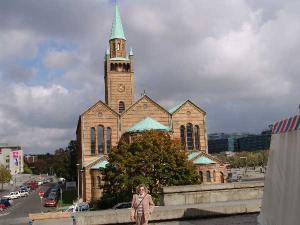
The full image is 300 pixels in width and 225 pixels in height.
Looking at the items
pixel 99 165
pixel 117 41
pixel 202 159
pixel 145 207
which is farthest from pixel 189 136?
pixel 145 207

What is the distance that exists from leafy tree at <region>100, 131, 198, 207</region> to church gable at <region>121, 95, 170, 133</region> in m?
22.6

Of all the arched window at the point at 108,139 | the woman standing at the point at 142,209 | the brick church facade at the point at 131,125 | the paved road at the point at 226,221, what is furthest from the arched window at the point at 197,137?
the woman standing at the point at 142,209

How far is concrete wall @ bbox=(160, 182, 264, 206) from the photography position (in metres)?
14.6

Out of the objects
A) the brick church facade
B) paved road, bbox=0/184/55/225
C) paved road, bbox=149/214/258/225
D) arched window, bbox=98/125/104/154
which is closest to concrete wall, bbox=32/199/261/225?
paved road, bbox=149/214/258/225

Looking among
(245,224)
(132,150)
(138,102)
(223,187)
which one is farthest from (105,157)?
(245,224)

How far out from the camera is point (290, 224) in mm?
7391

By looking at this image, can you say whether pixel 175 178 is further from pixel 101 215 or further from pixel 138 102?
pixel 101 215

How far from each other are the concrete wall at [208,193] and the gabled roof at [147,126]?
47633mm

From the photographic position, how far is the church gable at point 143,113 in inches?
2719

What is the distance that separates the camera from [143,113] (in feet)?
227

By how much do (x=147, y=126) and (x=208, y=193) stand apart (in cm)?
4873

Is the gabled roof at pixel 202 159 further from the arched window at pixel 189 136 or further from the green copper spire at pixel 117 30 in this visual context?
the green copper spire at pixel 117 30

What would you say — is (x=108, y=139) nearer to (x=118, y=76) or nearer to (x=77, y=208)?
(x=118, y=76)

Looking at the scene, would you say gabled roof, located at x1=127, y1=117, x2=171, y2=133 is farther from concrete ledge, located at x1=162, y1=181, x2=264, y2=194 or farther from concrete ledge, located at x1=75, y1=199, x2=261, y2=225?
concrete ledge, located at x1=75, y1=199, x2=261, y2=225
